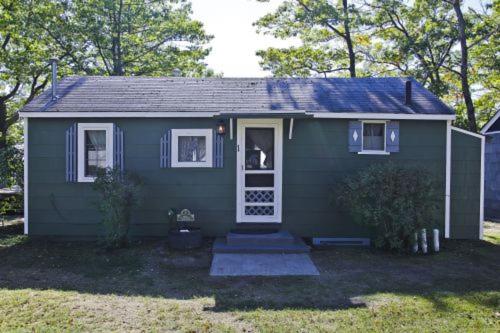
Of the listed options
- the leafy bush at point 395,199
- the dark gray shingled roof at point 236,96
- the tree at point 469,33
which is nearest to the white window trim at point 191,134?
the dark gray shingled roof at point 236,96

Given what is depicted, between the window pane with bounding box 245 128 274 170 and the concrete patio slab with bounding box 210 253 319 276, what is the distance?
1969mm

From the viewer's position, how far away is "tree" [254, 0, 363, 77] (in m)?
18.8

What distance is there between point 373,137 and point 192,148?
12.4 ft

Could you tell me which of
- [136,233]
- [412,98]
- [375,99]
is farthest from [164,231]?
[412,98]

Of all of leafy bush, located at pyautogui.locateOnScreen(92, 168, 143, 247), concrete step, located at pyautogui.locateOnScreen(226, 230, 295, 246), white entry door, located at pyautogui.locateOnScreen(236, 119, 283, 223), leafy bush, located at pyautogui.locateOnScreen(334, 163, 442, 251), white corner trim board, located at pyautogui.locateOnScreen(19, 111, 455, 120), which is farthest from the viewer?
white entry door, located at pyautogui.locateOnScreen(236, 119, 283, 223)

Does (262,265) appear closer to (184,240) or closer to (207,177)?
(184,240)

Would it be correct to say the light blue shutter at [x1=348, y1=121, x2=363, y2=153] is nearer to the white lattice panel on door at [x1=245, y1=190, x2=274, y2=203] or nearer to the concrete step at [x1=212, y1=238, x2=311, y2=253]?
the white lattice panel on door at [x1=245, y1=190, x2=274, y2=203]

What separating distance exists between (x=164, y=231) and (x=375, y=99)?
5354mm

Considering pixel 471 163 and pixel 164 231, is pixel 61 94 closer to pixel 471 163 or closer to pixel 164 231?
pixel 164 231

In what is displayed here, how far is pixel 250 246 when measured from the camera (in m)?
7.00

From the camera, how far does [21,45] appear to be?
56.6 feet

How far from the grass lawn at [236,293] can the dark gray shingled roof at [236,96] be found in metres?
2.87

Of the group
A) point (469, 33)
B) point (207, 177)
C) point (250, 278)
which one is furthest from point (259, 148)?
point (469, 33)

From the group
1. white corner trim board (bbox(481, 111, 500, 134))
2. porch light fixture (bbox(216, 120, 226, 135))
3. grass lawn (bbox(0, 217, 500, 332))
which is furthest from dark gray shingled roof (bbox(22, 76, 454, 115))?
white corner trim board (bbox(481, 111, 500, 134))
